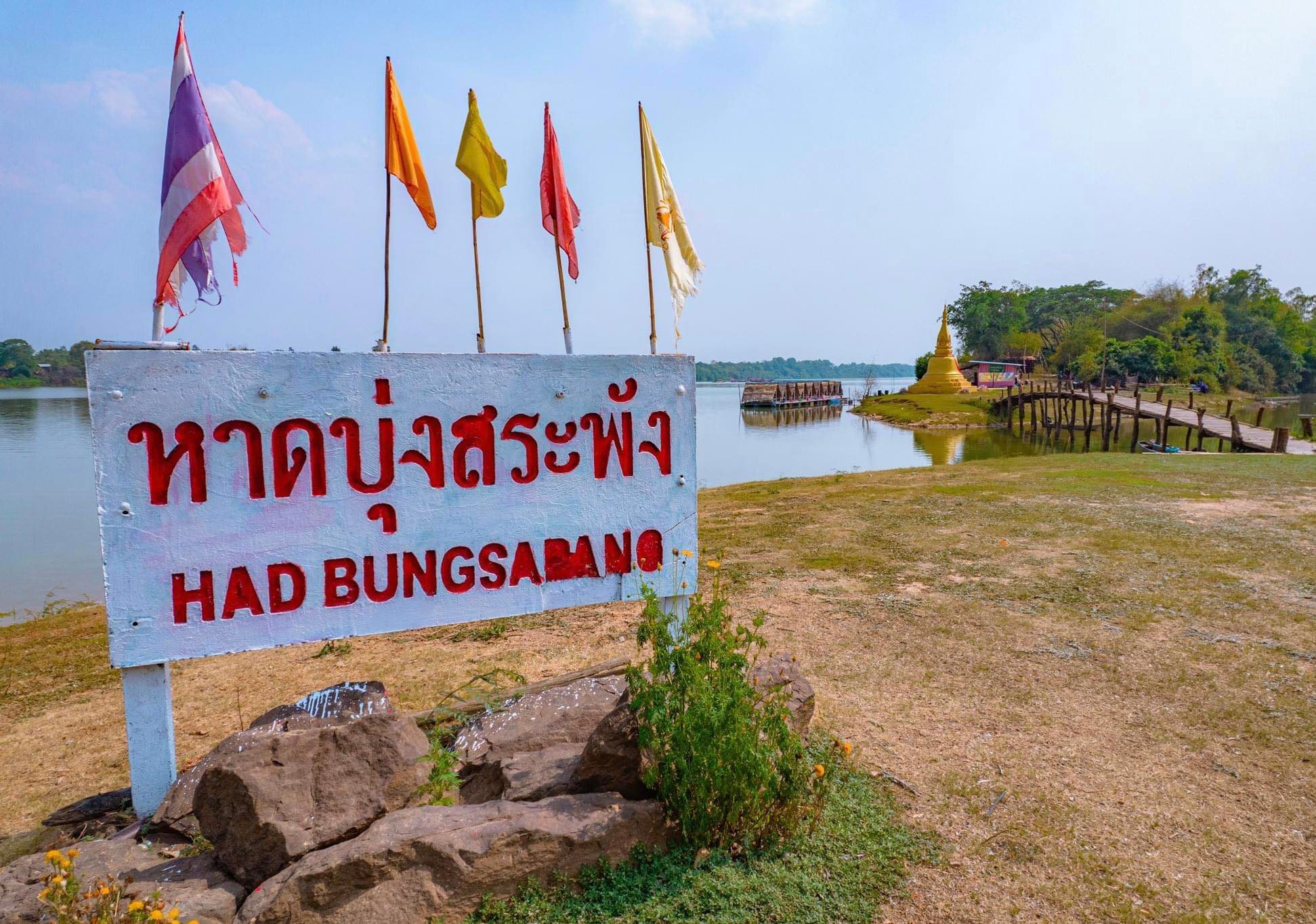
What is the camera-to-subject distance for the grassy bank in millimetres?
44613

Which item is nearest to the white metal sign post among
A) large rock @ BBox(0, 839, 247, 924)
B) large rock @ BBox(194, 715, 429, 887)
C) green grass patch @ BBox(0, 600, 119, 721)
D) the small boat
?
large rock @ BBox(0, 839, 247, 924)

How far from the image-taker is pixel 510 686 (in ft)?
15.3

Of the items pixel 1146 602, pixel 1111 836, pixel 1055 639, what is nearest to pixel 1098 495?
Answer: pixel 1146 602

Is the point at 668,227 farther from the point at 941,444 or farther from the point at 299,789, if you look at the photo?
the point at 941,444

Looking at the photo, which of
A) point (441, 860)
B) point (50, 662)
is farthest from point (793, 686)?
point (50, 662)

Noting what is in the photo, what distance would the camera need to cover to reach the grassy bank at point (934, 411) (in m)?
44.6

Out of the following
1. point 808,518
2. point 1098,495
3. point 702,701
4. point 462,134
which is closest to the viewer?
point 702,701

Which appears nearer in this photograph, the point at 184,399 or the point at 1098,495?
the point at 184,399

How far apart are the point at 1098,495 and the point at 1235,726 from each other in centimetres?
800

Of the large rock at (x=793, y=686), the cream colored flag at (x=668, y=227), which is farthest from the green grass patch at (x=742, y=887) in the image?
the cream colored flag at (x=668, y=227)

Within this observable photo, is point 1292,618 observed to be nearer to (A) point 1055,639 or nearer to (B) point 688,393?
(A) point 1055,639

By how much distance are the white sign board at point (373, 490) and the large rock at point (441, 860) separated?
109cm

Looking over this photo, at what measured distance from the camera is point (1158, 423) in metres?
27.2

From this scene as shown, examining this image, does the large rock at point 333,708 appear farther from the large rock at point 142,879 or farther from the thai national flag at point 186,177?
the thai national flag at point 186,177
